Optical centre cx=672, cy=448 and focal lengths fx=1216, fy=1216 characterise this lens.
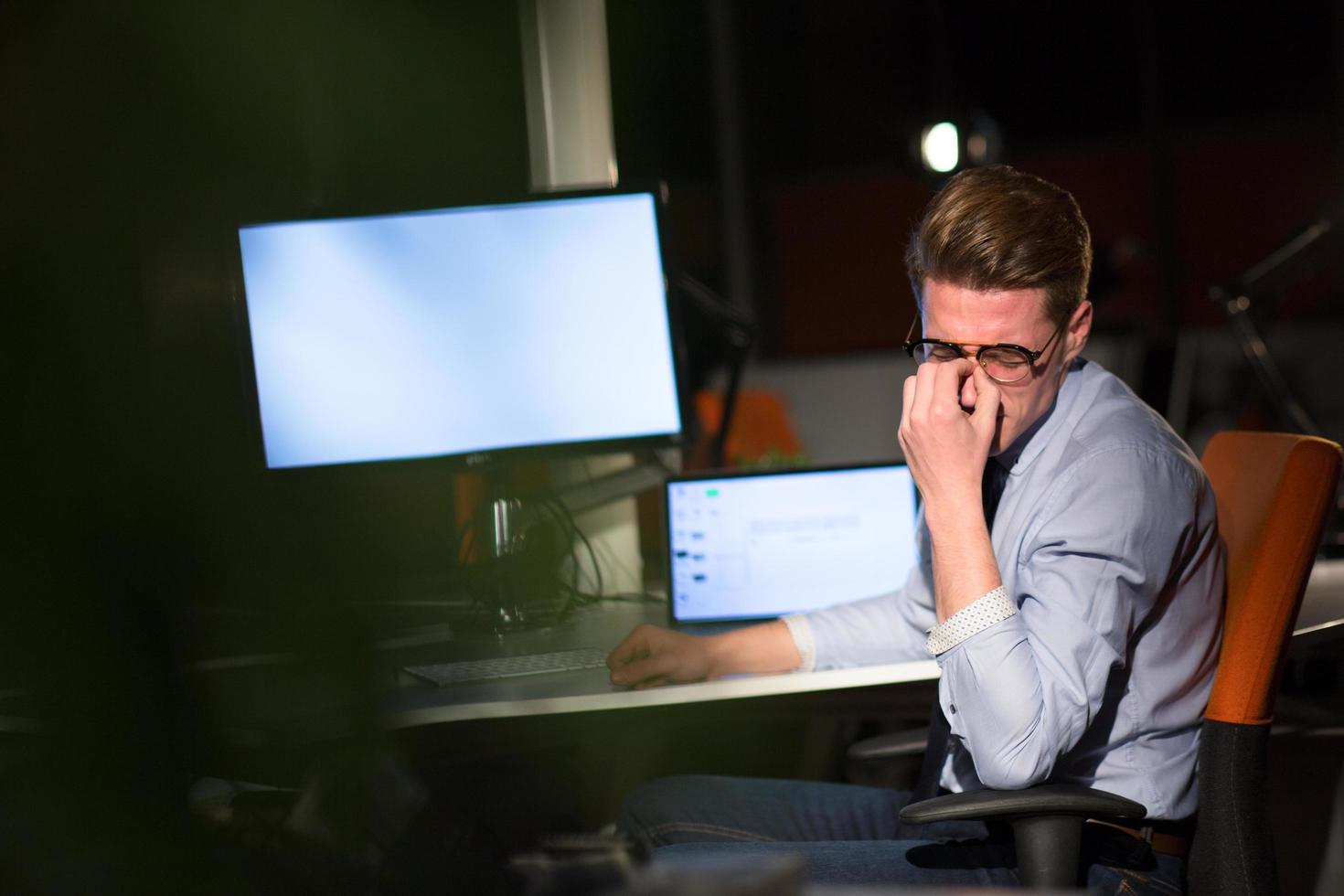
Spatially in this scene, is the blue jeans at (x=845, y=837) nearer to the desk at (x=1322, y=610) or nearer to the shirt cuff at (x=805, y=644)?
the shirt cuff at (x=805, y=644)

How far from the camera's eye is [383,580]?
542 millimetres

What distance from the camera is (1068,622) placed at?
1.15 m

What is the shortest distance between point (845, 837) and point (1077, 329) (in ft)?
2.24

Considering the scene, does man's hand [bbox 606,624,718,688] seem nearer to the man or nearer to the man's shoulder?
the man

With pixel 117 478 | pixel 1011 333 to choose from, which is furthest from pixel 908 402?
pixel 117 478

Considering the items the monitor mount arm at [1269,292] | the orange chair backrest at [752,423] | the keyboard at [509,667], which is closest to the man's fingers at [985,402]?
the keyboard at [509,667]

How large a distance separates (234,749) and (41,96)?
26 cm

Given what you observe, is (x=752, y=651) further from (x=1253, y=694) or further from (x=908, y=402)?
(x=1253, y=694)

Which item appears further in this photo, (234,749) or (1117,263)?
(1117,263)

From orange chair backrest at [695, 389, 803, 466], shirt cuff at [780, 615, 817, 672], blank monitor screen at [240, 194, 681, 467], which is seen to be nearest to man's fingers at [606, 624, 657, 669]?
shirt cuff at [780, 615, 817, 672]

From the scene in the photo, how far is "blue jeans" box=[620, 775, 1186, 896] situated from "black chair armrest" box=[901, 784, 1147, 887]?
0.10 m

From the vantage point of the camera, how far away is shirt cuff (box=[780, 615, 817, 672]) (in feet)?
5.25

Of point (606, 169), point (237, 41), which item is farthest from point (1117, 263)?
point (237, 41)

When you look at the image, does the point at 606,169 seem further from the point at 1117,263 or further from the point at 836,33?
the point at 836,33
